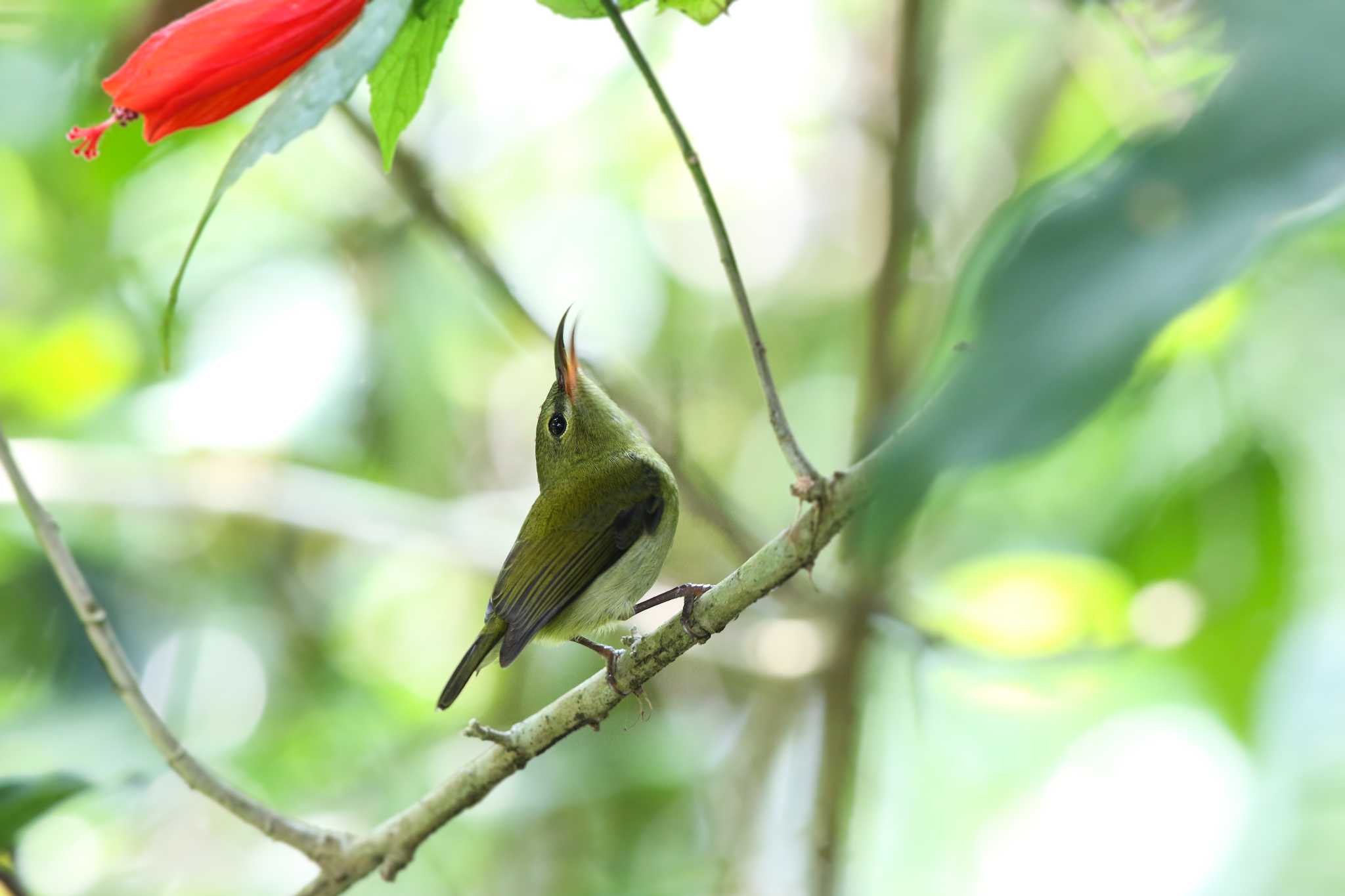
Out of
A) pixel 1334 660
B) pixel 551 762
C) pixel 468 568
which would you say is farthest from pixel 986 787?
pixel 468 568

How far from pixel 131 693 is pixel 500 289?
120 cm

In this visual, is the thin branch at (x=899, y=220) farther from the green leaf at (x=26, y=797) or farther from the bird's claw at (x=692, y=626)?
the green leaf at (x=26, y=797)

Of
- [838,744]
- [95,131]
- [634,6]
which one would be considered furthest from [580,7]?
[838,744]

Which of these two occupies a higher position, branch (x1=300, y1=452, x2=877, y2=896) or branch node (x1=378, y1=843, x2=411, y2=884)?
branch (x1=300, y1=452, x2=877, y2=896)

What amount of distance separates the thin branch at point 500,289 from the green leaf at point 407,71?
1058mm

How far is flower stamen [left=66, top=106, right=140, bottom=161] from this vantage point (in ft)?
4.50

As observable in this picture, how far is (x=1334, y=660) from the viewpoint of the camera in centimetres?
268

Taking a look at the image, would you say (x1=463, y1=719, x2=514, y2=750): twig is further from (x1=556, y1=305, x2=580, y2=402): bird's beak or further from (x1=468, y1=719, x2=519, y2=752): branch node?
(x1=556, y1=305, x2=580, y2=402): bird's beak

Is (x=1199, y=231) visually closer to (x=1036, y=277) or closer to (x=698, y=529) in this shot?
(x=1036, y=277)

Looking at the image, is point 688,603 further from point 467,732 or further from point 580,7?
point 580,7

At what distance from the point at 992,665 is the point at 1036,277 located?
7.71 ft

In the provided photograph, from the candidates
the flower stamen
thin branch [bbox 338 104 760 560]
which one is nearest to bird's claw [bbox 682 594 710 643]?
the flower stamen

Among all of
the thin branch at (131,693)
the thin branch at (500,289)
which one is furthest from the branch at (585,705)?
the thin branch at (500,289)

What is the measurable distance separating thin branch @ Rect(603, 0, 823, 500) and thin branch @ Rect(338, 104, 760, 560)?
109 cm
